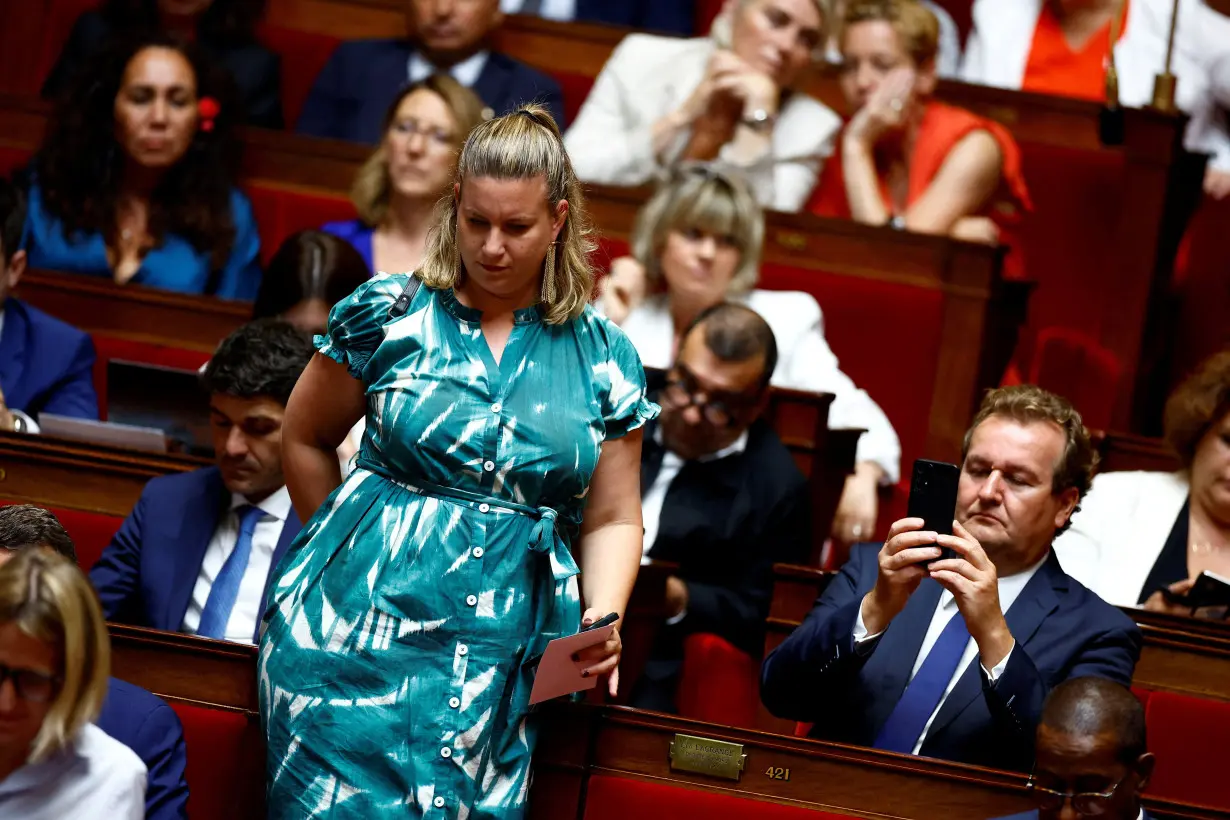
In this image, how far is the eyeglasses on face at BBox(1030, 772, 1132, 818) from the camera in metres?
1.46

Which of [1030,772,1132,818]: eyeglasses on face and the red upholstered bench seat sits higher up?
[1030,772,1132,818]: eyeglasses on face

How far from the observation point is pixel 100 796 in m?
1.35

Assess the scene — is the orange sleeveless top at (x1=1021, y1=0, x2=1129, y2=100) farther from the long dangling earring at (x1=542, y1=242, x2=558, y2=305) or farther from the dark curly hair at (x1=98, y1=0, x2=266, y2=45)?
the long dangling earring at (x1=542, y1=242, x2=558, y2=305)

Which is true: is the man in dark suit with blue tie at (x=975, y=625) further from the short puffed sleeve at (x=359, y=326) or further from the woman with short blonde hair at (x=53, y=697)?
the woman with short blonde hair at (x=53, y=697)

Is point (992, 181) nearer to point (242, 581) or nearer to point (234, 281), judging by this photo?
point (234, 281)

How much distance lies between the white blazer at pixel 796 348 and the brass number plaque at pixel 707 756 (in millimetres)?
1183

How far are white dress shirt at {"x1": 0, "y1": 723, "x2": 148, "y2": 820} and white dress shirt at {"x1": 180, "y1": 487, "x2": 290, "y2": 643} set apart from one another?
1.90 feet

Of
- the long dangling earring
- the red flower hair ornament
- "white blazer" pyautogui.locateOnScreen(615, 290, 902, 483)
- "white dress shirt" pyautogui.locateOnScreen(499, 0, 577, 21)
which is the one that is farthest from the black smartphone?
"white dress shirt" pyautogui.locateOnScreen(499, 0, 577, 21)

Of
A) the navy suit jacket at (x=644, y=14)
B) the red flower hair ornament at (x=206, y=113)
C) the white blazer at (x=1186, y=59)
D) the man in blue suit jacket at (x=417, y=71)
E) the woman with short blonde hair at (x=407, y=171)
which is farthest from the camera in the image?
the navy suit jacket at (x=644, y=14)

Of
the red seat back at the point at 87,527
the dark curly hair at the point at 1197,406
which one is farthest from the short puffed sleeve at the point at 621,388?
the dark curly hair at the point at 1197,406

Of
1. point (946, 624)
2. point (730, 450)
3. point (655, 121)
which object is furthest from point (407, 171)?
point (946, 624)

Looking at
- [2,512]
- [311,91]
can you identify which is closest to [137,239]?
[311,91]

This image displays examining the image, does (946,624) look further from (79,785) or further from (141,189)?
(141,189)

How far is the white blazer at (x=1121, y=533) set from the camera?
224cm
